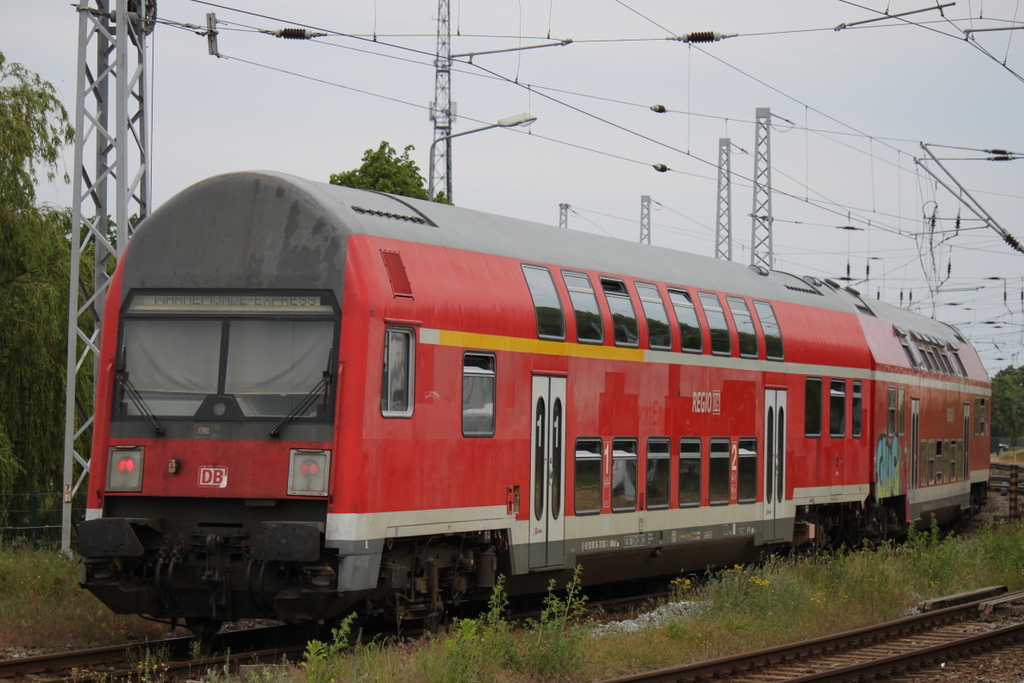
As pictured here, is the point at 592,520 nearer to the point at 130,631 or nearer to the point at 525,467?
the point at 525,467

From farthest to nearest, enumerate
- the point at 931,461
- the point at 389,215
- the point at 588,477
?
1. the point at 931,461
2. the point at 588,477
3. the point at 389,215

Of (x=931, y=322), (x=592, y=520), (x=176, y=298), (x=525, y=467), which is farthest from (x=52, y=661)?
(x=931, y=322)

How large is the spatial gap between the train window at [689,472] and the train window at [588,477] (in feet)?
6.15

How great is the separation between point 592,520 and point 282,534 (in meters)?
4.42

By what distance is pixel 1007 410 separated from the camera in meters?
108

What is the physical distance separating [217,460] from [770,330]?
9089 millimetres

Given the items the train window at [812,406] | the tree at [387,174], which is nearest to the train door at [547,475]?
the train window at [812,406]

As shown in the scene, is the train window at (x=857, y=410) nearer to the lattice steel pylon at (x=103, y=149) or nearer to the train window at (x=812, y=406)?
the train window at (x=812, y=406)

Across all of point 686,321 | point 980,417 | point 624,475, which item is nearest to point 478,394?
point 624,475

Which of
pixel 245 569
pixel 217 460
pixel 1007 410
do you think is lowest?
pixel 245 569

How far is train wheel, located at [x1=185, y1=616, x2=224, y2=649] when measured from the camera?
11594 mm

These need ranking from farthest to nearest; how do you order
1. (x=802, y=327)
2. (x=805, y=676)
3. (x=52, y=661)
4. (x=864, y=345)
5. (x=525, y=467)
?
(x=864, y=345) → (x=802, y=327) → (x=525, y=467) → (x=805, y=676) → (x=52, y=661)

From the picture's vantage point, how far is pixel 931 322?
88.0ft

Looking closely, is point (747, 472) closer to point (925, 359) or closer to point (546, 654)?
point (546, 654)
